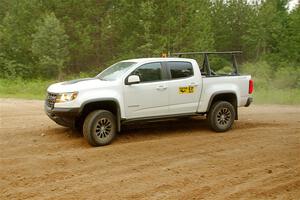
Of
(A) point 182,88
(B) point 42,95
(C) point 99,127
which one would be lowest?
(B) point 42,95

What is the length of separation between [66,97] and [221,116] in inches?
153

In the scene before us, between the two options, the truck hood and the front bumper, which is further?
the truck hood

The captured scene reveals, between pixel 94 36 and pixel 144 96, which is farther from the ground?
pixel 94 36

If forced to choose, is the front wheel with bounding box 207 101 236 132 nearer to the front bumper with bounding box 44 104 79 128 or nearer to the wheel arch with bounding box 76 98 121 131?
the wheel arch with bounding box 76 98 121 131

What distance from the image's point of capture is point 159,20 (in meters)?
30.0

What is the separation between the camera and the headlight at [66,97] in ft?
27.7

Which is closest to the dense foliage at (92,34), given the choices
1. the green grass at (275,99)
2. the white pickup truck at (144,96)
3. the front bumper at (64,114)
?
the green grass at (275,99)

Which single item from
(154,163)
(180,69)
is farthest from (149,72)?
(154,163)

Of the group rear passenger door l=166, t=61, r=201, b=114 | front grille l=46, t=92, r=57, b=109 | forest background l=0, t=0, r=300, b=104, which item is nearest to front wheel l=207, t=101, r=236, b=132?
rear passenger door l=166, t=61, r=201, b=114

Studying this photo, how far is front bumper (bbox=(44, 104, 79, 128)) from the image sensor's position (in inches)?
332

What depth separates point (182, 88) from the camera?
9.65 meters

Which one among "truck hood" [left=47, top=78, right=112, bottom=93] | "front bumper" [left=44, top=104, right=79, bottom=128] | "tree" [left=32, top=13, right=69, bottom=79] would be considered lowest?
"front bumper" [left=44, top=104, right=79, bottom=128]

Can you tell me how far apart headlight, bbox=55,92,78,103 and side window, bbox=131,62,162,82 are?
1.41 meters

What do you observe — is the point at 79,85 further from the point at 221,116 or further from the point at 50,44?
the point at 50,44
